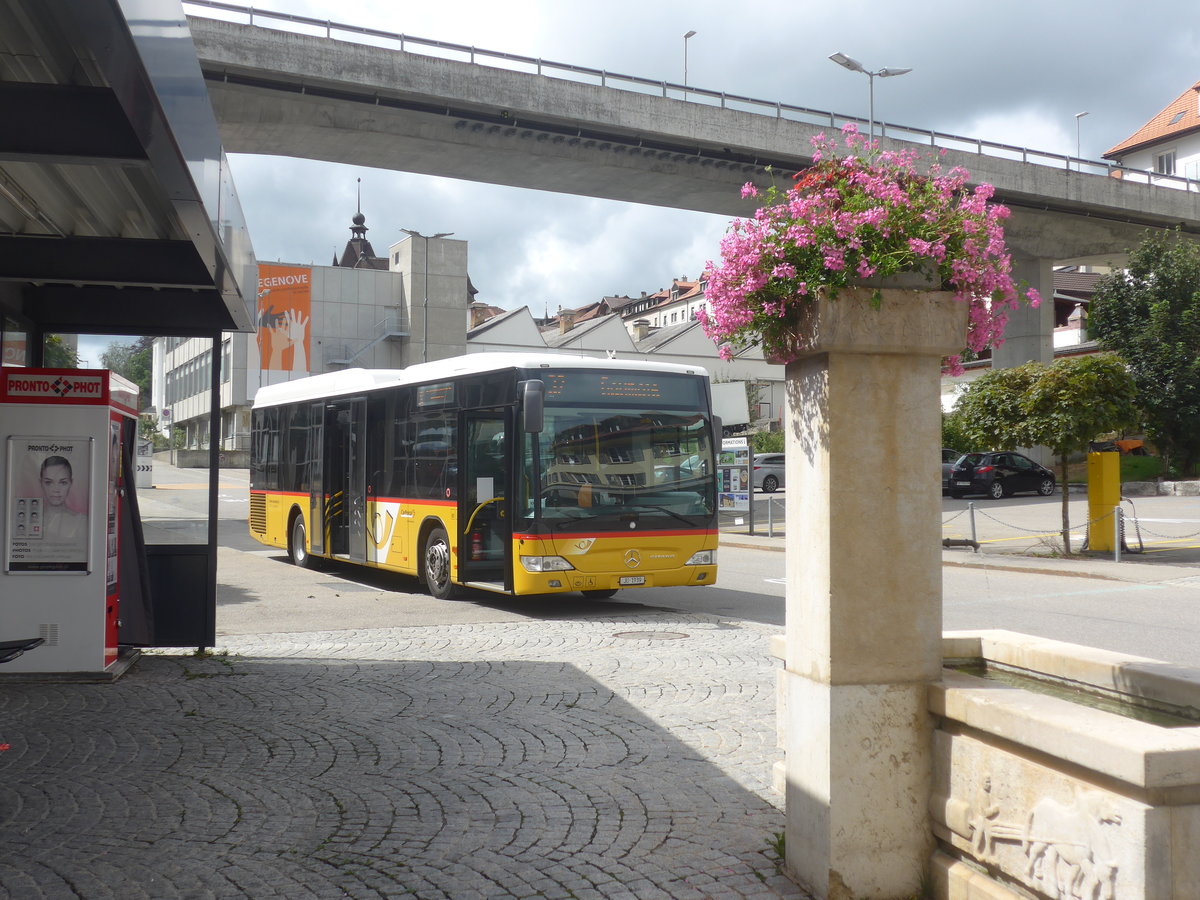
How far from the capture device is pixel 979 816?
378 cm

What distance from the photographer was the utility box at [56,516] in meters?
8.19

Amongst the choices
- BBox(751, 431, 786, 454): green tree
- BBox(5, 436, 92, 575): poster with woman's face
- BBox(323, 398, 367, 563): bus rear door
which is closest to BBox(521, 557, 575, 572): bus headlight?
BBox(323, 398, 367, 563): bus rear door

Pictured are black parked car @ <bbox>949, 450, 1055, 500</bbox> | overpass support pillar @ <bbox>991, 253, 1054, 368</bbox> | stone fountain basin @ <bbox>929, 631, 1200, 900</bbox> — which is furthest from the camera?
overpass support pillar @ <bbox>991, 253, 1054, 368</bbox>

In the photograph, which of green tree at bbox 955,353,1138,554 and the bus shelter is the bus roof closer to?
the bus shelter

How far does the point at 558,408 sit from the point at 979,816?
9245mm

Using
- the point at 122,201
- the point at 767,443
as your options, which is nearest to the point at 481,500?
the point at 122,201

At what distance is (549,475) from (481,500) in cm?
132

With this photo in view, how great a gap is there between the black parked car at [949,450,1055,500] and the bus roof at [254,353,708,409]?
86.2 ft

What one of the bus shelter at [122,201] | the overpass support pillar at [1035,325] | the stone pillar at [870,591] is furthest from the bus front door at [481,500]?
the overpass support pillar at [1035,325]

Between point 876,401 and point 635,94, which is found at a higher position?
point 635,94

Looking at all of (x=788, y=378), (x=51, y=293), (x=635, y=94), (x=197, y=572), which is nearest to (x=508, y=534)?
(x=197, y=572)

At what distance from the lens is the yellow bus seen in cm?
1255

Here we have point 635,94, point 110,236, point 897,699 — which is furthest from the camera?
point 635,94

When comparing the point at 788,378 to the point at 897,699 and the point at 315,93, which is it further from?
the point at 315,93
